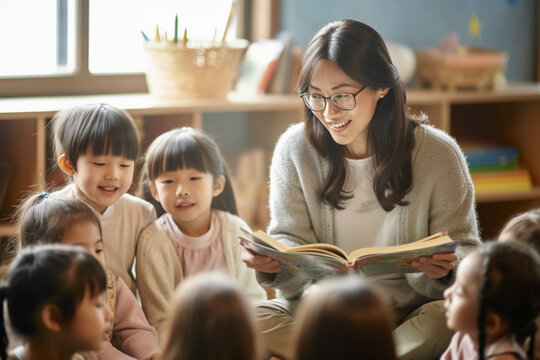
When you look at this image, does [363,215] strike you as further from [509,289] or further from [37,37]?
[37,37]

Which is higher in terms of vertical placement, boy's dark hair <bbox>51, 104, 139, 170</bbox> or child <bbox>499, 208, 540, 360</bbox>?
boy's dark hair <bbox>51, 104, 139, 170</bbox>

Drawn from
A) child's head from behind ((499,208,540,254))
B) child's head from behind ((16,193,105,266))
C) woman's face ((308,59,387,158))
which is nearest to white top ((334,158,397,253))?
woman's face ((308,59,387,158))

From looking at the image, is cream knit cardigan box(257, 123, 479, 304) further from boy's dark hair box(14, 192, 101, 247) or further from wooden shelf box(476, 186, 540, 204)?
wooden shelf box(476, 186, 540, 204)

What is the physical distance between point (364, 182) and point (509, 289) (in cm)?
71

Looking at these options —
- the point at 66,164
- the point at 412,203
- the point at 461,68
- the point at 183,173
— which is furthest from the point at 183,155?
the point at 461,68

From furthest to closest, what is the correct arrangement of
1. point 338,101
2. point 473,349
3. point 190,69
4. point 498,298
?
1. point 190,69
2. point 338,101
3. point 473,349
4. point 498,298

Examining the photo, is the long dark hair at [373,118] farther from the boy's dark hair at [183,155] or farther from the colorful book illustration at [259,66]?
the colorful book illustration at [259,66]

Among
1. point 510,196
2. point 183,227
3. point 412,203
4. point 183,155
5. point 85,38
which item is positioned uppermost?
point 85,38

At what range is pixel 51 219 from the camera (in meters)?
1.88

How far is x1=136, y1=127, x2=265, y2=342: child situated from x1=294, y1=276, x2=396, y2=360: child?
85 centimetres

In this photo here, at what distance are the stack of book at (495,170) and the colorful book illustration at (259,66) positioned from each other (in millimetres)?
876

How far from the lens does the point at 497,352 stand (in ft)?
5.03

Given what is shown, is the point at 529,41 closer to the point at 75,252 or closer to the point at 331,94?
the point at 331,94

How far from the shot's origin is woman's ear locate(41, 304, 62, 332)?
5.03ft
